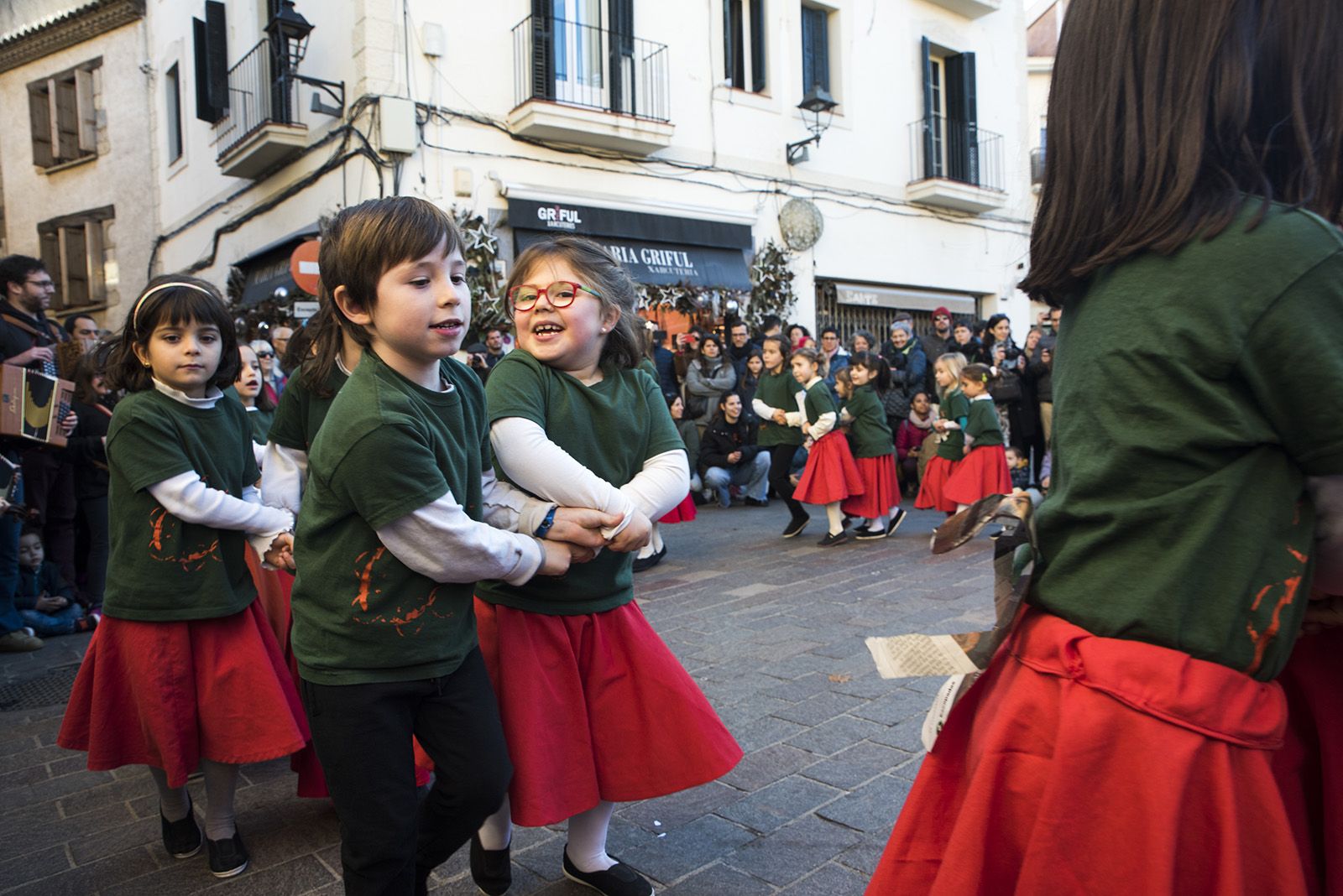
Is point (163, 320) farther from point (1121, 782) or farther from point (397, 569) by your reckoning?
point (1121, 782)

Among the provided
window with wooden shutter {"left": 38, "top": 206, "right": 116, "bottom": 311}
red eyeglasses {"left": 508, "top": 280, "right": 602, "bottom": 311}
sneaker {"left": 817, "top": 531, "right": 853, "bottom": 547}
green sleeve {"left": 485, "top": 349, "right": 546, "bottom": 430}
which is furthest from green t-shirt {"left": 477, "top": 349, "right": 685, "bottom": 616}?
window with wooden shutter {"left": 38, "top": 206, "right": 116, "bottom": 311}

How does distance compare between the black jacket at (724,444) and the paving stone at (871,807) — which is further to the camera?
the black jacket at (724,444)

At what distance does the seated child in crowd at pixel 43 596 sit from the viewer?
6094 mm

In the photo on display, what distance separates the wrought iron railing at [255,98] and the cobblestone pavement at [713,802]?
31.9 ft

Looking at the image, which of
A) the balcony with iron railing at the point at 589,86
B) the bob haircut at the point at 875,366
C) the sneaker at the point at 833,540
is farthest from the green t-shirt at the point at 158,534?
the balcony with iron railing at the point at 589,86

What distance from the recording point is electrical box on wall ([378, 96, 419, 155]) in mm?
11672

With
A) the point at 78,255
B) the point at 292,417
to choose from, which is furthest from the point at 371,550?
the point at 78,255

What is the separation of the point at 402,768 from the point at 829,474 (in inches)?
262

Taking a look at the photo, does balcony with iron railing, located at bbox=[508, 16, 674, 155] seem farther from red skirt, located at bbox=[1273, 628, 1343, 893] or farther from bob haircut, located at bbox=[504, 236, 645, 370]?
red skirt, located at bbox=[1273, 628, 1343, 893]

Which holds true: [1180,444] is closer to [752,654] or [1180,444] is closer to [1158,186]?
[1158,186]

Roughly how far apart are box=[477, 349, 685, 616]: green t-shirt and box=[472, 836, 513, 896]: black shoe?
0.63 meters

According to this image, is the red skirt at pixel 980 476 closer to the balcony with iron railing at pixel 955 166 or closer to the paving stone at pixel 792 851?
the paving stone at pixel 792 851

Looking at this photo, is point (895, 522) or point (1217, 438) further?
point (895, 522)

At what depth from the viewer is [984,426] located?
8.30 meters
